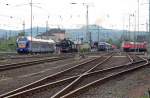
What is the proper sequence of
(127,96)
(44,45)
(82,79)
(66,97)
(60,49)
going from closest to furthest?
(66,97), (127,96), (82,79), (44,45), (60,49)

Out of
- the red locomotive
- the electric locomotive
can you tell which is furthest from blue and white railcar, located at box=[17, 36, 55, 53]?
the red locomotive

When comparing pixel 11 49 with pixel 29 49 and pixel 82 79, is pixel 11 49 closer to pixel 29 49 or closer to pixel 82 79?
pixel 29 49

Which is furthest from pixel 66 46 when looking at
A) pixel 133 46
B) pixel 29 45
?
pixel 133 46

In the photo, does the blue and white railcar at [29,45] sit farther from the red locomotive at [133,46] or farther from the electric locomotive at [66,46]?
the red locomotive at [133,46]

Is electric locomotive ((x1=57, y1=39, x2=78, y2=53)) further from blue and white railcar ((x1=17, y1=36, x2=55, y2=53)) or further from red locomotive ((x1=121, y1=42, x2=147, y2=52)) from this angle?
red locomotive ((x1=121, y1=42, x2=147, y2=52))

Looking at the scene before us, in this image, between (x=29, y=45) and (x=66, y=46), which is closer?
(x=29, y=45)

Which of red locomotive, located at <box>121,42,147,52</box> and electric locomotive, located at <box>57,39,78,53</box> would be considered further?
red locomotive, located at <box>121,42,147,52</box>

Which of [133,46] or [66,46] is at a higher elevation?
[66,46]

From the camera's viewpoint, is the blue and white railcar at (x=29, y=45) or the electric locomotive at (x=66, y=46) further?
the electric locomotive at (x=66, y=46)

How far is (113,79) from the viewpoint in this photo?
20.8 meters

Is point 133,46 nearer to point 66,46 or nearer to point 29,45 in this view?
point 66,46

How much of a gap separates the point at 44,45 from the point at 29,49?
9.04m

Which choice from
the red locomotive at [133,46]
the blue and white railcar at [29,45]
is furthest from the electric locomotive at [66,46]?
the red locomotive at [133,46]

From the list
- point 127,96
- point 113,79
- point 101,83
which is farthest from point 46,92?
point 113,79
